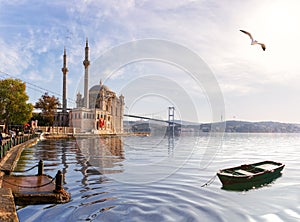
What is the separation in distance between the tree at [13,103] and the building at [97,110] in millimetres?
36419

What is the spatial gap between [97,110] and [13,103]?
44973 mm

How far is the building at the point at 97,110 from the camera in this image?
8250cm

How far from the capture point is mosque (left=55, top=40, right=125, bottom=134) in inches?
3246

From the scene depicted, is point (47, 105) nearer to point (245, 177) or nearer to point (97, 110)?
point (97, 110)

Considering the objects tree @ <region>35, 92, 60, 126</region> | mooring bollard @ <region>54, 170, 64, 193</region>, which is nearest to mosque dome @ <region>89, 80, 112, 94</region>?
tree @ <region>35, 92, 60, 126</region>

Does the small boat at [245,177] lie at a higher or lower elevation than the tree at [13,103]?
lower

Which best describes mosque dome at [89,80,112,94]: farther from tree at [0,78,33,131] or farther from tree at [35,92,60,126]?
tree at [0,78,33,131]

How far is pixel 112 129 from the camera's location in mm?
105500

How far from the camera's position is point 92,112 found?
85.8 metres

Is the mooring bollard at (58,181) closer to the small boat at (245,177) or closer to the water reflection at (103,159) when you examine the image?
the water reflection at (103,159)

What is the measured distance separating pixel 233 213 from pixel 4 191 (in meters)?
7.93

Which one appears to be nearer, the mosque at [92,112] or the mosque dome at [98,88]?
the mosque at [92,112]

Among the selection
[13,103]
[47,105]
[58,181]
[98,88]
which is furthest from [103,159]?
[98,88]

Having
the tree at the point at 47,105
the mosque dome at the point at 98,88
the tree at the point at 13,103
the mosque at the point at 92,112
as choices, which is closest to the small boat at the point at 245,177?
the tree at the point at 13,103
